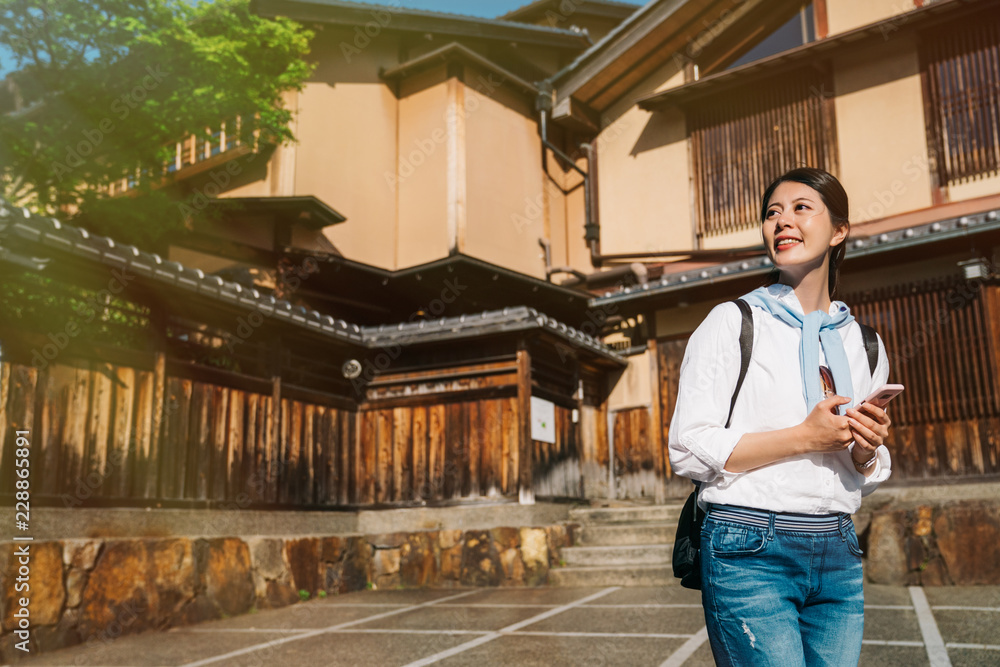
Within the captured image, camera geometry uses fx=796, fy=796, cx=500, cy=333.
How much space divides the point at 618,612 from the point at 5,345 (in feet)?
21.3

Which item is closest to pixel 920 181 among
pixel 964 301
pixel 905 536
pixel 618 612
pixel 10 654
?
pixel 964 301

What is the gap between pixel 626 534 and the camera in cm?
1164

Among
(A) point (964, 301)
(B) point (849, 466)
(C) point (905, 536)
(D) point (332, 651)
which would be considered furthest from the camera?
(A) point (964, 301)

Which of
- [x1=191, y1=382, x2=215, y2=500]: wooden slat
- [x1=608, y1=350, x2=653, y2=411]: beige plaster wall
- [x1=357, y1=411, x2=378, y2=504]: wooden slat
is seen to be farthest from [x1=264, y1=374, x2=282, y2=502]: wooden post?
[x1=608, y1=350, x2=653, y2=411]: beige plaster wall

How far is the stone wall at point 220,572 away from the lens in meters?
7.15

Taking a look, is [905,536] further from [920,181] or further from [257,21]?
[257,21]

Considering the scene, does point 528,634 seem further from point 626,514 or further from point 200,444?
point 626,514

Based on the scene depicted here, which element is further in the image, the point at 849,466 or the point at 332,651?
the point at 332,651

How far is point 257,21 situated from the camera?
12.9 m

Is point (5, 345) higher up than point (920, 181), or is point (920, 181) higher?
point (920, 181)

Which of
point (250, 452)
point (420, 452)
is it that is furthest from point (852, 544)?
point (420, 452)

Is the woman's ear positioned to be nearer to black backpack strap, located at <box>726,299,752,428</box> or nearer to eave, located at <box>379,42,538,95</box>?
black backpack strap, located at <box>726,299,752,428</box>

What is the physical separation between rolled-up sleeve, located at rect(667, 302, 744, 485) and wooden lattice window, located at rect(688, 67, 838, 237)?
12760 mm

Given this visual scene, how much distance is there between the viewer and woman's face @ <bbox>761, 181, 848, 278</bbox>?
7.18ft
